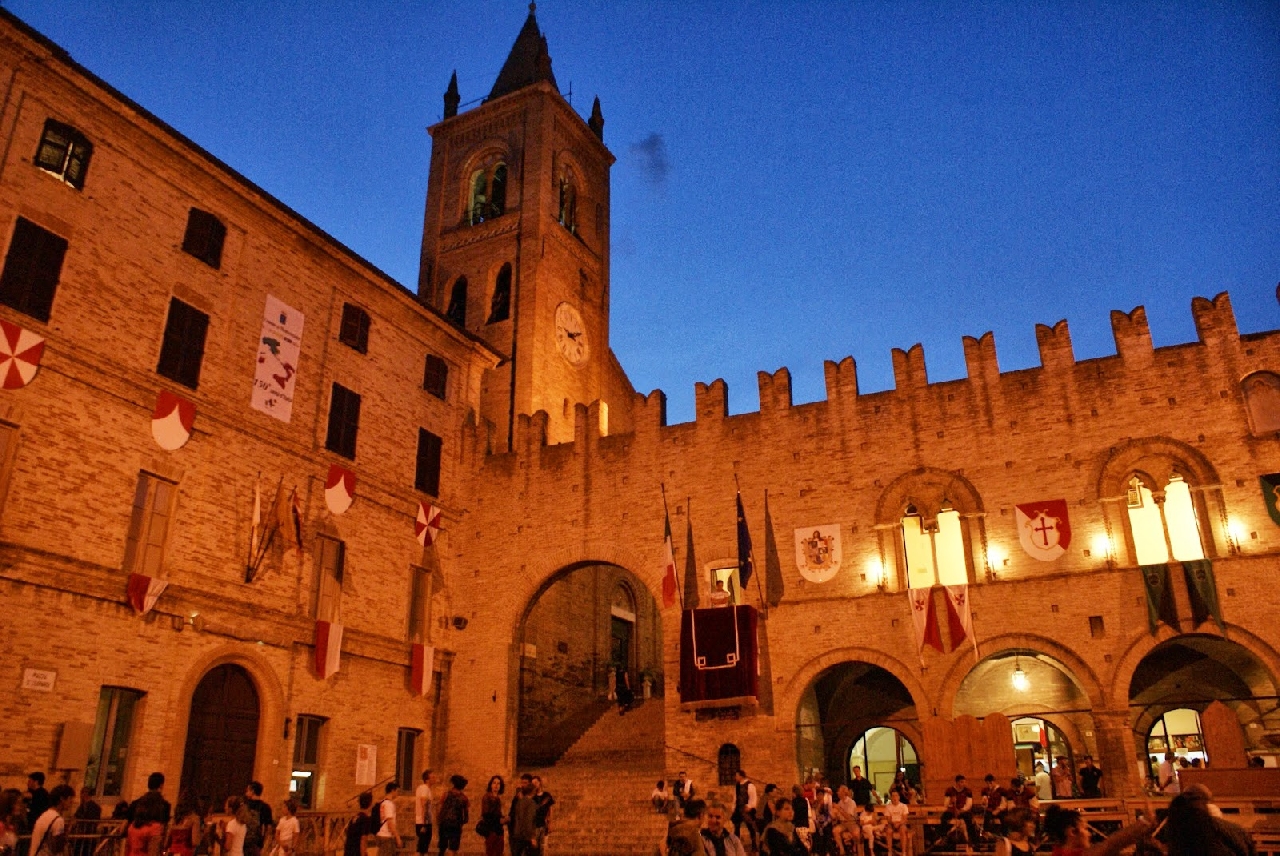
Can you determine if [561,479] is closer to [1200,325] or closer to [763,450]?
[763,450]

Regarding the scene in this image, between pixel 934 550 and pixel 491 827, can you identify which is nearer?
pixel 491 827

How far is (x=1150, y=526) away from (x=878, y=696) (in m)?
7.11

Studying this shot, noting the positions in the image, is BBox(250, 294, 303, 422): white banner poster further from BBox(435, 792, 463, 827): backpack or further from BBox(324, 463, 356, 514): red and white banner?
BBox(435, 792, 463, 827): backpack

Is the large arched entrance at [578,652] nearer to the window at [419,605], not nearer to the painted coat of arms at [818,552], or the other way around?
the window at [419,605]

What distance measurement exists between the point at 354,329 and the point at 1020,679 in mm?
15929

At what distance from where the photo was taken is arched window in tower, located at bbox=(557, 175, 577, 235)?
3475cm

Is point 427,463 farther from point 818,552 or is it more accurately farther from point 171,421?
point 818,552

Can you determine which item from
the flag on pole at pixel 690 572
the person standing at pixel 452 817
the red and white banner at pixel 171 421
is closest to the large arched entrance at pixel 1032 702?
the flag on pole at pixel 690 572

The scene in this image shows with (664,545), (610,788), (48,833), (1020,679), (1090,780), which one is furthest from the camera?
(664,545)

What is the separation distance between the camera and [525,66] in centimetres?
3638

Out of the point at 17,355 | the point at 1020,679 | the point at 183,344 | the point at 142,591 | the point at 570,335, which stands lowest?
the point at 1020,679

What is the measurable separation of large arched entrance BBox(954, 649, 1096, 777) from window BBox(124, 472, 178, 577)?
1525 centimetres

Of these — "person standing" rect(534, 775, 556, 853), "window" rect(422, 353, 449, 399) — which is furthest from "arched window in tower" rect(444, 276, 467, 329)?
"person standing" rect(534, 775, 556, 853)

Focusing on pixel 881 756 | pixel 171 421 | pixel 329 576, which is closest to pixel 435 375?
pixel 329 576
